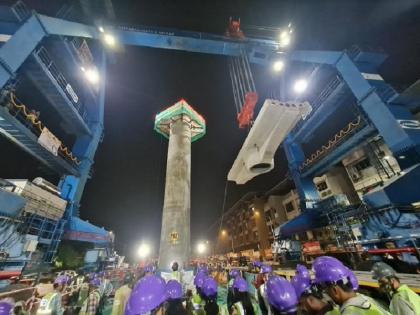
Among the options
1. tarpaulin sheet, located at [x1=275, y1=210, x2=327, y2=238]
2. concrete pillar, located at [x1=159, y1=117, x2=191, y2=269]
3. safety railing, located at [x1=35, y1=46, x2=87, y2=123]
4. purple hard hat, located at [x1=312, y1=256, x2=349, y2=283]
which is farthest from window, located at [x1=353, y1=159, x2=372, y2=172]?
safety railing, located at [x1=35, y1=46, x2=87, y2=123]

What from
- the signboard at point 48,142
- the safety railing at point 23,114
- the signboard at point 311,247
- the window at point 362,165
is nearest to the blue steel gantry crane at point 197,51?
the signboard at point 48,142

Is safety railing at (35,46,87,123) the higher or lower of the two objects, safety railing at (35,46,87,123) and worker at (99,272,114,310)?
the higher

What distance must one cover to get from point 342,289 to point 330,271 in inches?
7.4

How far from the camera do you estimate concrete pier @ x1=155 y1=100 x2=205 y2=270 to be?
11.5m

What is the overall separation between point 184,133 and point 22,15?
1269 cm

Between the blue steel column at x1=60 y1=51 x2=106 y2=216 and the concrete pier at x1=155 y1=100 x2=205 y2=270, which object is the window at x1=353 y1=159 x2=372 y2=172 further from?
the blue steel column at x1=60 y1=51 x2=106 y2=216

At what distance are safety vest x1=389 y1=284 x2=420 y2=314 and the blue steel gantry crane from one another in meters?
9.24

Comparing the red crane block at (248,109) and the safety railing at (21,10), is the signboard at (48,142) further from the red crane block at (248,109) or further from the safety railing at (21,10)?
the red crane block at (248,109)

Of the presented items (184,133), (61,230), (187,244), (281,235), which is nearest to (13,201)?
(61,230)

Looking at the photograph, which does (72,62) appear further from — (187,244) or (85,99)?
(187,244)

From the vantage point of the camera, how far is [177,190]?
12.9 metres

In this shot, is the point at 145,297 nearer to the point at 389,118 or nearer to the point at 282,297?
the point at 282,297

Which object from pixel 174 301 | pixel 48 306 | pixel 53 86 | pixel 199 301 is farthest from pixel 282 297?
pixel 53 86

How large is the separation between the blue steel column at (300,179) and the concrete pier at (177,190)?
441 inches
